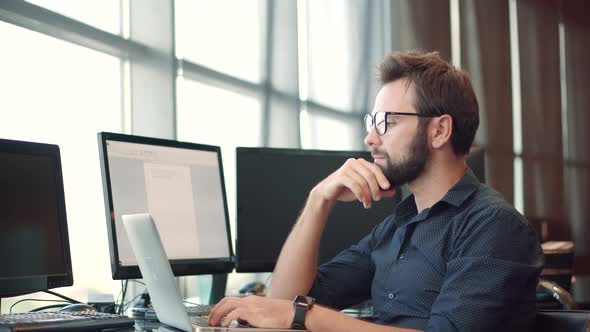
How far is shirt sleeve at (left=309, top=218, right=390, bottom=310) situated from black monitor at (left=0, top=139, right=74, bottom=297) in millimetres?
683

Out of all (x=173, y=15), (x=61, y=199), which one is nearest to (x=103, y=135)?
(x=61, y=199)

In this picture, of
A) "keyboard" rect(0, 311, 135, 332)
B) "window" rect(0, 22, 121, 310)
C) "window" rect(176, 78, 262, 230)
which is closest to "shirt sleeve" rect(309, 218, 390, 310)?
"keyboard" rect(0, 311, 135, 332)

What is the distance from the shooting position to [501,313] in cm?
162

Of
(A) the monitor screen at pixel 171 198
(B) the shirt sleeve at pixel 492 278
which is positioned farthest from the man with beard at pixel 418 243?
(A) the monitor screen at pixel 171 198

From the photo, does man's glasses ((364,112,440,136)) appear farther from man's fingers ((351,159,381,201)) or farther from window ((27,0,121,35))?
window ((27,0,121,35))

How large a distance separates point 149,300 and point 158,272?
2.41 ft

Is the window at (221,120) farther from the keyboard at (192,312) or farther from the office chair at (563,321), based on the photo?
the office chair at (563,321)

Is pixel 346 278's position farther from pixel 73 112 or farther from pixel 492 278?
pixel 73 112

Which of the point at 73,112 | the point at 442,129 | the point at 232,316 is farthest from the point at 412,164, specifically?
the point at 73,112

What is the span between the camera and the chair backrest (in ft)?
5.21

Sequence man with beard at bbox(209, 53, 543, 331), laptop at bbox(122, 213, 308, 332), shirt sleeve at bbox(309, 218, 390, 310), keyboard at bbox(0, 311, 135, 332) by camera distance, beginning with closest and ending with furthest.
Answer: keyboard at bbox(0, 311, 135, 332) < laptop at bbox(122, 213, 308, 332) < man with beard at bbox(209, 53, 543, 331) < shirt sleeve at bbox(309, 218, 390, 310)

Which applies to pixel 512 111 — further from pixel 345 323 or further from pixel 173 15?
pixel 345 323

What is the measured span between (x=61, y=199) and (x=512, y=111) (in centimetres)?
451

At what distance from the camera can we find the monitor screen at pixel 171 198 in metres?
2.08
